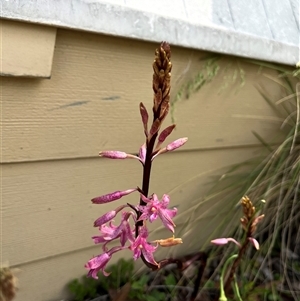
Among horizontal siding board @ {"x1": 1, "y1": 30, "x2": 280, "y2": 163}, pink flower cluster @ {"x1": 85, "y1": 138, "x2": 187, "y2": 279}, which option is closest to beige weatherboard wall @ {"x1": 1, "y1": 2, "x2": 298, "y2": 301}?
horizontal siding board @ {"x1": 1, "y1": 30, "x2": 280, "y2": 163}

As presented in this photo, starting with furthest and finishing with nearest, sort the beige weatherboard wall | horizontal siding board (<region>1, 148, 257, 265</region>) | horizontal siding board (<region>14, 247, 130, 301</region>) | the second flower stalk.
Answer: horizontal siding board (<region>14, 247, 130, 301</region>)
horizontal siding board (<region>1, 148, 257, 265</region>)
the beige weatherboard wall
the second flower stalk

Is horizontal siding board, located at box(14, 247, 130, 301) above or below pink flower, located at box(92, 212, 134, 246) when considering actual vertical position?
below

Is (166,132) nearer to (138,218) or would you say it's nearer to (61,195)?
(138,218)

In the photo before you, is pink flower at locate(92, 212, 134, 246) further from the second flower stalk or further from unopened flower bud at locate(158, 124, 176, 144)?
unopened flower bud at locate(158, 124, 176, 144)

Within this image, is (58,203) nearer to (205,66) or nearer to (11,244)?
(11,244)

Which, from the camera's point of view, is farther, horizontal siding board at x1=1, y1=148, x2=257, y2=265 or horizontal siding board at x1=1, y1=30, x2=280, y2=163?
horizontal siding board at x1=1, y1=148, x2=257, y2=265

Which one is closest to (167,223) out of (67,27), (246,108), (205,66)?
(67,27)

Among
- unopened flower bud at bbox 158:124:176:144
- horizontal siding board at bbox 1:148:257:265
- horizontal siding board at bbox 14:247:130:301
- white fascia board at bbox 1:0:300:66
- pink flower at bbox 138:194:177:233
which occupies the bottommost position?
horizontal siding board at bbox 14:247:130:301

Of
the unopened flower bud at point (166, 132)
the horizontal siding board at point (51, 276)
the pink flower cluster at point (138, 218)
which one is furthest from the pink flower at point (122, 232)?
the horizontal siding board at point (51, 276)

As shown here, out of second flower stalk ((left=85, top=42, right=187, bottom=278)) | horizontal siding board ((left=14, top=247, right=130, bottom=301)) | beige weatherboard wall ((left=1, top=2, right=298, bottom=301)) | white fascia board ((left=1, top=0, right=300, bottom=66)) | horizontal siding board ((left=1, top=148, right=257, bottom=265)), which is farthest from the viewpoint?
horizontal siding board ((left=14, top=247, right=130, bottom=301))
